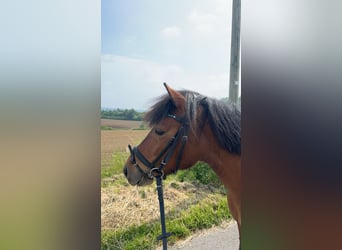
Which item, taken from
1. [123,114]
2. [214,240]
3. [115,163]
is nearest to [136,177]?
[115,163]

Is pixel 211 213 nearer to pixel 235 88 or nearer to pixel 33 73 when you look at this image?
pixel 235 88

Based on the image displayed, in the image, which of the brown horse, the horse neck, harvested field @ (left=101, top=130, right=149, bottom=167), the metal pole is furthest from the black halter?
the metal pole

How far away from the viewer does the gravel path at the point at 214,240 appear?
7.82 ft

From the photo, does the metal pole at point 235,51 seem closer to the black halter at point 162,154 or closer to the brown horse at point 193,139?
the brown horse at point 193,139

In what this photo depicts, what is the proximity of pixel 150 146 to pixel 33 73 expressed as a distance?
102 centimetres

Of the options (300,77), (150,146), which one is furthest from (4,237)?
(150,146)

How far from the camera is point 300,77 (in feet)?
1.54

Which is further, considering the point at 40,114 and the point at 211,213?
the point at 211,213

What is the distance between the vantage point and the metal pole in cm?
213

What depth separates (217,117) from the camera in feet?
5.14

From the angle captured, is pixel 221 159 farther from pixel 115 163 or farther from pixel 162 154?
pixel 115 163

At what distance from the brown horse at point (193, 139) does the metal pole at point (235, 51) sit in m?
0.83

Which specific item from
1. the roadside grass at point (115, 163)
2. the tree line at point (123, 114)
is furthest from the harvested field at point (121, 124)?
the roadside grass at point (115, 163)

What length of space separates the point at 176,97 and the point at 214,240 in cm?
155
